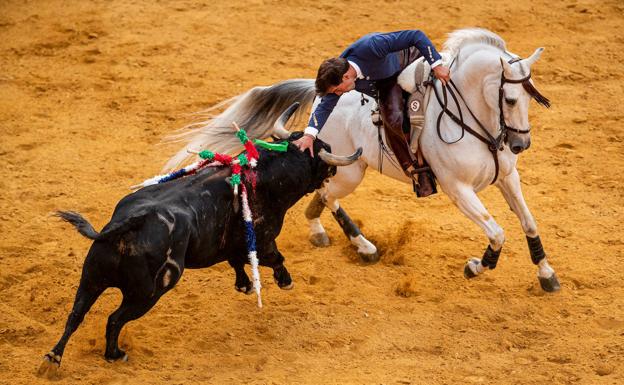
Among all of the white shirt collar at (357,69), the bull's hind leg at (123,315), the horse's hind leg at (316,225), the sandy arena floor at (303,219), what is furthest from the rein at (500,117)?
the bull's hind leg at (123,315)

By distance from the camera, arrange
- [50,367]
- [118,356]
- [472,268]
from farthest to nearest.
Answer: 1. [472,268]
2. [118,356]
3. [50,367]

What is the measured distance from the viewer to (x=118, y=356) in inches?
269

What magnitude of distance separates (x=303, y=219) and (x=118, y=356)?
3482mm

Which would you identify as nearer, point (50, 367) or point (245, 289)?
point (50, 367)

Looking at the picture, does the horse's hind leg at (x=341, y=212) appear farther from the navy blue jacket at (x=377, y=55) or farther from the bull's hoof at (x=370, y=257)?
the navy blue jacket at (x=377, y=55)

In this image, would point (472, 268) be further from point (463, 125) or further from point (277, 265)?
point (277, 265)

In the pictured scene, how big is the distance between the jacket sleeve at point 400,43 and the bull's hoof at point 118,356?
3216 mm

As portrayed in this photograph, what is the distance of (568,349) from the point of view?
7.21 meters

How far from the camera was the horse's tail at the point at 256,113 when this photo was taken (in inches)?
343

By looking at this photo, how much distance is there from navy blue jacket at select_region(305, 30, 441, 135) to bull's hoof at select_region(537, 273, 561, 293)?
234cm

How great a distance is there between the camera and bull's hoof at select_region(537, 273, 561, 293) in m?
8.13

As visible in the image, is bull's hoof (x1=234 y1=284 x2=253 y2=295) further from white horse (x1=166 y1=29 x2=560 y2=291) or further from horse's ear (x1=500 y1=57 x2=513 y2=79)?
horse's ear (x1=500 y1=57 x2=513 y2=79)

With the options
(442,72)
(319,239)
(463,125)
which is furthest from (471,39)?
(319,239)

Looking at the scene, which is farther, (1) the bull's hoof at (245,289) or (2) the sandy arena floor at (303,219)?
(1) the bull's hoof at (245,289)
